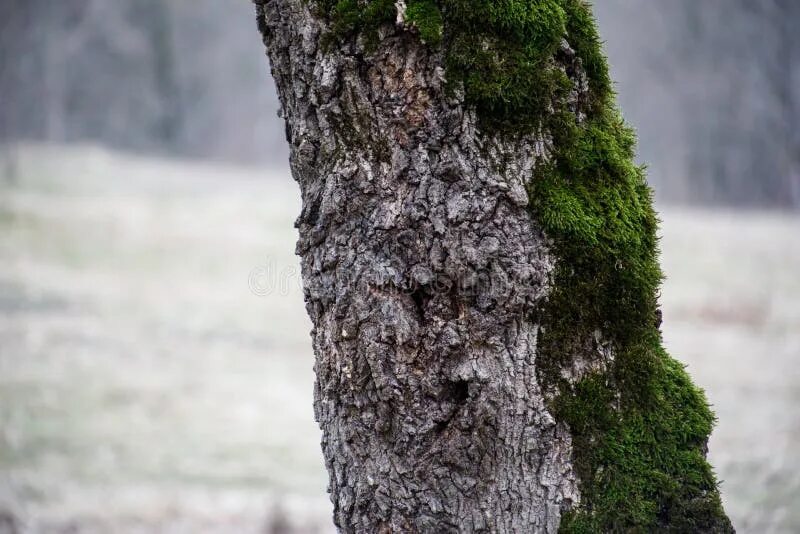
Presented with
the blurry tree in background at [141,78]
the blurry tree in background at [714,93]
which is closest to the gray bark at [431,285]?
the blurry tree in background at [714,93]

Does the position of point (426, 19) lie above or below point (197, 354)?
below

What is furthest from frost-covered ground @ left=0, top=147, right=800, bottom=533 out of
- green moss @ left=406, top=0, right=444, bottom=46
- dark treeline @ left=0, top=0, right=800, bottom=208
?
dark treeline @ left=0, top=0, right=800, bottom=208

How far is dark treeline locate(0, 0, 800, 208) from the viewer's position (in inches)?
743

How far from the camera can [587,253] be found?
2051 mm

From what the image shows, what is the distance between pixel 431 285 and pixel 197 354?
9.28m

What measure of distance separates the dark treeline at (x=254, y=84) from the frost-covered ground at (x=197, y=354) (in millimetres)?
1743

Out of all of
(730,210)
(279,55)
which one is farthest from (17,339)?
(730,210)

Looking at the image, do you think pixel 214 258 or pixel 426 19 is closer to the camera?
pixel 426 19

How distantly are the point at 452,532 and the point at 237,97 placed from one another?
2223cm

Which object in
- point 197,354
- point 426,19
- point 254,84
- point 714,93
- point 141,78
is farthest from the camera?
point 254,84

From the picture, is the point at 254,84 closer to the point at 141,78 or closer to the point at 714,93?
the point at 141,78

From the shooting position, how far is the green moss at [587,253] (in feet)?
6.51

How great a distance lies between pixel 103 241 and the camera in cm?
1530

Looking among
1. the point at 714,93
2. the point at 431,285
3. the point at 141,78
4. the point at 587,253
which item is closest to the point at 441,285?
the point at 431,285
